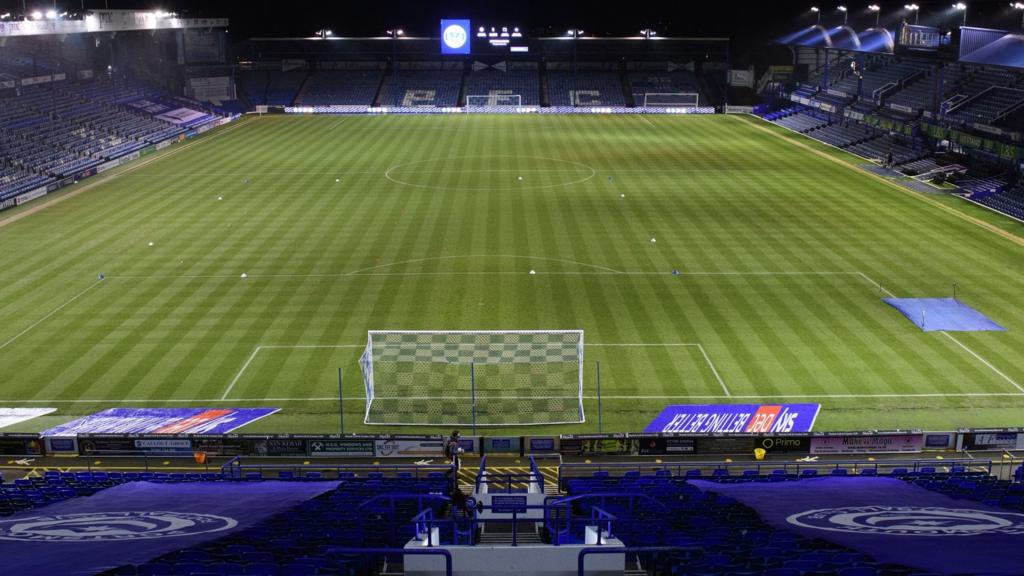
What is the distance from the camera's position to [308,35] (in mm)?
136500

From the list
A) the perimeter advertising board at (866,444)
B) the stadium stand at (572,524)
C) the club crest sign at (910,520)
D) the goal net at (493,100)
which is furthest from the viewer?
the goal net at (493,100)

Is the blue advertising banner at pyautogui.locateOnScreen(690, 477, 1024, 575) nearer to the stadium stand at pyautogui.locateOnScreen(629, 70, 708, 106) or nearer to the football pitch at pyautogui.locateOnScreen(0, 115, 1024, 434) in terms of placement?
the football pitch at pyautogui.locateOnScreen(0, 115, 1024, 434)

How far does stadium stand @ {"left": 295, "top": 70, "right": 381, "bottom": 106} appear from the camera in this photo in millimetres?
120938

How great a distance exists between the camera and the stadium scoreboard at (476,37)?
123 metres

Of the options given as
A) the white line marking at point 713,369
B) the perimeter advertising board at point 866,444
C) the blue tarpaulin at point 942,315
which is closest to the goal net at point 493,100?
the blue tarpaulin at point 942,315

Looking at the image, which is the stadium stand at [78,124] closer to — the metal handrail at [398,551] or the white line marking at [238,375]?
the white line marking at [238,375]

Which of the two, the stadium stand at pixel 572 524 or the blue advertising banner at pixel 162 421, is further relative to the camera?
the blue advertising banner at pixel 162 421

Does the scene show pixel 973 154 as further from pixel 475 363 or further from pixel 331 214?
pixel 475 363

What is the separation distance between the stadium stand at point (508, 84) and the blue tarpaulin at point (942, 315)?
3400 inches

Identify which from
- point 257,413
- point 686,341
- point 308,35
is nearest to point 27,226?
point 257,413

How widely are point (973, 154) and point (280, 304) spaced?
55521mm

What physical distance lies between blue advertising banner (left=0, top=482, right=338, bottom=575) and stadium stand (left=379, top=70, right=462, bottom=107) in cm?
10525

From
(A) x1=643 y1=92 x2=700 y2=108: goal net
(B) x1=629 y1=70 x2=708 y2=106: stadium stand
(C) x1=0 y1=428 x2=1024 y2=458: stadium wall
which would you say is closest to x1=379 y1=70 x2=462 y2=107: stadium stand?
(B) x1=629 y1=70 x2=708 y2=106: stadium stand

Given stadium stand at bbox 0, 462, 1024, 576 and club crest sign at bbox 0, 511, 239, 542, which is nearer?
stadium stand at bbox 0, 462, 1024, 576
